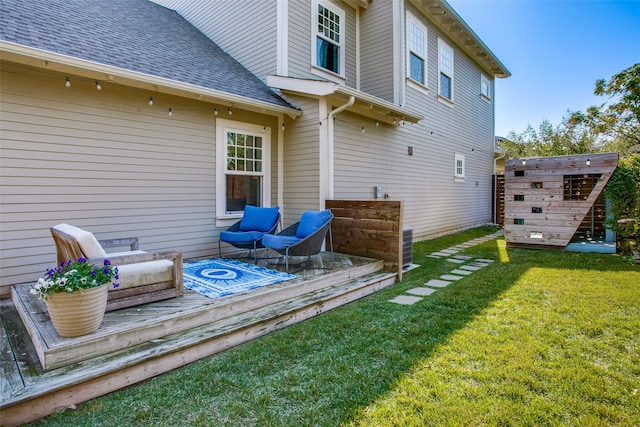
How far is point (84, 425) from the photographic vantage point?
6.46 ft

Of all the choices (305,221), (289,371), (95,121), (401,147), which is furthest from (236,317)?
(401,147)

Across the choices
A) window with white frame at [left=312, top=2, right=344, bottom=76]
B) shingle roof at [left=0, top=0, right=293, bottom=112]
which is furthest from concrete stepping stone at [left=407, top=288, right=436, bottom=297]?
window with white frame at [left=312, top=2, right=344, bottom=76]

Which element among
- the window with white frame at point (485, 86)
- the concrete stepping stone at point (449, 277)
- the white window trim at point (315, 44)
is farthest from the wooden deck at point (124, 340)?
the window with white frame at point (485, 86)

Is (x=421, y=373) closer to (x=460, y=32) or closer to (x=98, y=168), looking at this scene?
(x=98, y=168)

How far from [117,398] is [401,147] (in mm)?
7215

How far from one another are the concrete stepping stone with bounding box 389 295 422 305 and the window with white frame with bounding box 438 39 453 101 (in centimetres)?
711

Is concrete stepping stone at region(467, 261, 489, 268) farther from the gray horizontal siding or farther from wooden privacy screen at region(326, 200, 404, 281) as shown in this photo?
the gray horizontal siding

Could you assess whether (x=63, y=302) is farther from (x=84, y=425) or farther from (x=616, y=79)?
(x=616, y=79)

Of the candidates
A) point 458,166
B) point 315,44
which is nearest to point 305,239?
point 315,44

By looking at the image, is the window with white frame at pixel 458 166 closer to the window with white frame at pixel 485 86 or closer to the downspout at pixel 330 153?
the window with white frame at pixel 485 86

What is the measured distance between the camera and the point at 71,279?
7.71 feet

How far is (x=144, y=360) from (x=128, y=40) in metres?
5.18

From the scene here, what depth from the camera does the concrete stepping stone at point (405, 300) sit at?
13.5ft

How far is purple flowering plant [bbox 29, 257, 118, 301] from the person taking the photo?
231cm
